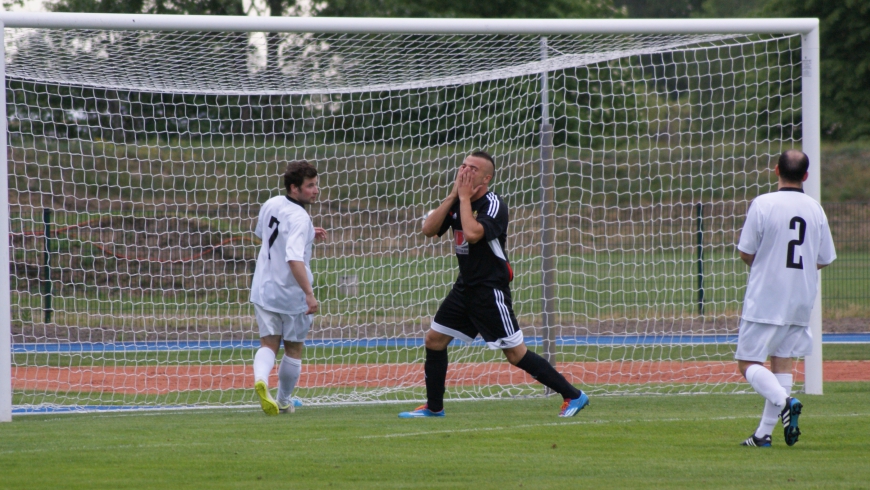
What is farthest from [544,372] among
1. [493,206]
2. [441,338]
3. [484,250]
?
[493,206]

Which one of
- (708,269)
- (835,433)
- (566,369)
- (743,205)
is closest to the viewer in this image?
(835,433)

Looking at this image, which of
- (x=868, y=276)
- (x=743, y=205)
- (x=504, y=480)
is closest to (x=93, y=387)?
(x=504, y=480)

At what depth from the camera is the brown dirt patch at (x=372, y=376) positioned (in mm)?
9445

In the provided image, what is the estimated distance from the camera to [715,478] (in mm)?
4641

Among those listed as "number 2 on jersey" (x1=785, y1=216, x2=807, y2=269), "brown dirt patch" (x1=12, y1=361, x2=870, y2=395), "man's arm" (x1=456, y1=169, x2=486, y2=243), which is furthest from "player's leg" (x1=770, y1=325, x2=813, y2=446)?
"brown dirt patch" (x1=12, y1=361, x2=870, y2=395)

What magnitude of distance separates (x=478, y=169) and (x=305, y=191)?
4.50 ft

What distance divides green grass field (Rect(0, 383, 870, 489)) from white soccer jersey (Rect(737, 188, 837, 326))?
807 mm

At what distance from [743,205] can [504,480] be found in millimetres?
18675

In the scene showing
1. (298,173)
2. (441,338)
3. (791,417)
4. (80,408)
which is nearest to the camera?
(791,417)

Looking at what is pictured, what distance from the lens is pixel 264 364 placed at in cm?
691

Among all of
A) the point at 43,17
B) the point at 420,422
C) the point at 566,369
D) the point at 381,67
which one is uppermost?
the point at 43,17

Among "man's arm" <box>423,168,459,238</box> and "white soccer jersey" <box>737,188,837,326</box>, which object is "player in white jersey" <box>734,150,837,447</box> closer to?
"white soccer jersey" <box>737,188,837,326</box>

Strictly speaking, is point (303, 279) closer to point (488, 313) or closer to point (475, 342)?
point (488, 313)

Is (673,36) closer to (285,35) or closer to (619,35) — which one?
(619,35)
